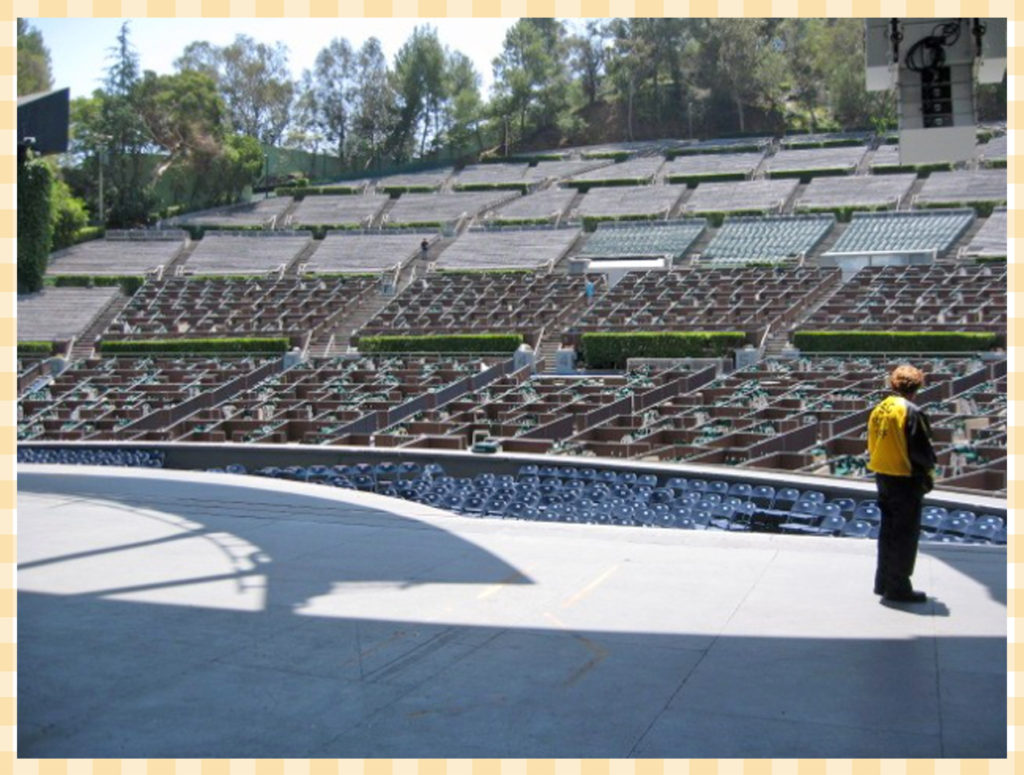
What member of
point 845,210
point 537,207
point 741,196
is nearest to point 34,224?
point 537,207

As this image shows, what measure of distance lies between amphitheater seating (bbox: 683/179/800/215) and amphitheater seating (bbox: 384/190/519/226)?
10.6m

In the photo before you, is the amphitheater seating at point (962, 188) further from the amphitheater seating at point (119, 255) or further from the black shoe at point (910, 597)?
the black shoe at point (910, 597)

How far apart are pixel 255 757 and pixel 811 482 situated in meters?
9.83

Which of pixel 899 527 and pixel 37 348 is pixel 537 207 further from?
pixel 899 527

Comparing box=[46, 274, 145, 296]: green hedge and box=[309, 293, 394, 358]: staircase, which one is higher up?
box=[46, 274, 145, 296]: green hedge

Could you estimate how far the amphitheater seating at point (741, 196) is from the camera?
55.5m

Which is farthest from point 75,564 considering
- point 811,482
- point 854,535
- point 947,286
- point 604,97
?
point 604,97

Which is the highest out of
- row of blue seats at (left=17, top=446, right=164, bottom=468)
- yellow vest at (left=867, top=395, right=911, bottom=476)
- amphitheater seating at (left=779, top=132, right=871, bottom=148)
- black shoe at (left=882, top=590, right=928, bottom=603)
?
amphitheater seating at (left=779, top=132, right=871, bottom=148)

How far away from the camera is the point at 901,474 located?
7.09 m

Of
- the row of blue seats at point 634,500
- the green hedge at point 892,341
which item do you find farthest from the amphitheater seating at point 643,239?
the row of blue seats at point 634,500

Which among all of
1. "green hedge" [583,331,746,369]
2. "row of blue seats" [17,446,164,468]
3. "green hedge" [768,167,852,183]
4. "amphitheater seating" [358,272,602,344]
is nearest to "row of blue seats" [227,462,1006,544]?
"row of blue seats" [17,446,164,468]

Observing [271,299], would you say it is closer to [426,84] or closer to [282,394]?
[282,394]

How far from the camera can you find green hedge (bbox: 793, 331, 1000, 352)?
29.7 meters

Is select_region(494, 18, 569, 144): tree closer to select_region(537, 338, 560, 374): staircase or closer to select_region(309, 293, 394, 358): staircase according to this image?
select_region(309, 293, 394, 358): staircase
